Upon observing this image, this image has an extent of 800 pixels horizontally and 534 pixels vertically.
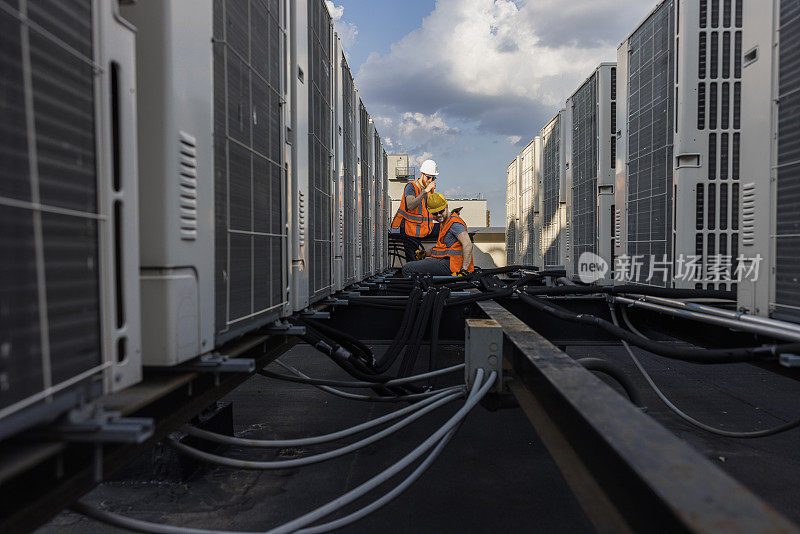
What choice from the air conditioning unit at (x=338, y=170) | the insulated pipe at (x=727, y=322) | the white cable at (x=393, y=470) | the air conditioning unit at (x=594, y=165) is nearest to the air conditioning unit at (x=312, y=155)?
the air conditioning unit at (x=338, y=170)

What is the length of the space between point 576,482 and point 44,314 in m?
1.41

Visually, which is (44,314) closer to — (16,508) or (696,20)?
(16,508)

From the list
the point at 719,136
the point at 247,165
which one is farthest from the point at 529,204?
the point at 247,165

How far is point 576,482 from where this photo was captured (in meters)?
1.42

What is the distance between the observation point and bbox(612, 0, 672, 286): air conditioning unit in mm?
4973

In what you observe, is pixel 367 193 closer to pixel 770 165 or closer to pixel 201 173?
pixel 770 165

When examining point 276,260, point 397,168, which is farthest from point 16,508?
point 397,168

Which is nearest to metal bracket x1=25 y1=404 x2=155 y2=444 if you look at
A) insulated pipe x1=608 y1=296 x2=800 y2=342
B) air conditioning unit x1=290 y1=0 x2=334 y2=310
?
air conditioning unit x1=290 y1=0 x2=334 y2=310

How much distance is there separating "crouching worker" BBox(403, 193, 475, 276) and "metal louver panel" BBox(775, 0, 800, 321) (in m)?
5.35

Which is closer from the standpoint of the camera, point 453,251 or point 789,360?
point 789,360

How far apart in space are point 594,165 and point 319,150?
16.0 feet

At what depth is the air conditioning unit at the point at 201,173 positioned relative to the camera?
1.72 metres

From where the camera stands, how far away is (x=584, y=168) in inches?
312

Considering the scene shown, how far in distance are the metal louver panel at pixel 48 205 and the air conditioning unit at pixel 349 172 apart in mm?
3838
